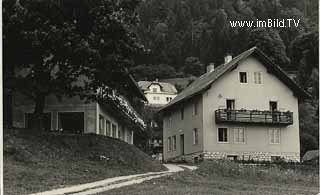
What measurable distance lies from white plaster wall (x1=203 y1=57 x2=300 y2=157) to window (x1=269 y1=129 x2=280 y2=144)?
29cm

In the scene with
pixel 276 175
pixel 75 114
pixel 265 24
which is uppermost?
pixel 265 24

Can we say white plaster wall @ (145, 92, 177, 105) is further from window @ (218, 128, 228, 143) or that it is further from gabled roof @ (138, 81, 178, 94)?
window @ (218, 128, 228, 143)

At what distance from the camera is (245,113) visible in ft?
175

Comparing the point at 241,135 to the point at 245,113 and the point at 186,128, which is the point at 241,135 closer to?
the point at 245,113

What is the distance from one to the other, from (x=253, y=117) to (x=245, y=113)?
808 mm

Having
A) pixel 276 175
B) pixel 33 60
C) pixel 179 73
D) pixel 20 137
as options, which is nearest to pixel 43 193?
pixel 20 137

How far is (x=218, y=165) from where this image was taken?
95.0ft

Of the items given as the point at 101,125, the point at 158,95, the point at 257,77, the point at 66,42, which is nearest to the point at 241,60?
the point at 257,77

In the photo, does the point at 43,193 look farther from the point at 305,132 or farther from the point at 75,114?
the point at 305,132

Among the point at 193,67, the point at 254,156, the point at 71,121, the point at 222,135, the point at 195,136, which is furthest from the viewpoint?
the point at 193,67

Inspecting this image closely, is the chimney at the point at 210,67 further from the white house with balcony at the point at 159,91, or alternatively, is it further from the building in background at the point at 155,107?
the white house with balcony at the point at 159,91

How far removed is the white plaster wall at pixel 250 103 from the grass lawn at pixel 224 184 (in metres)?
18.9

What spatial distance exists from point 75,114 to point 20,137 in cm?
1151

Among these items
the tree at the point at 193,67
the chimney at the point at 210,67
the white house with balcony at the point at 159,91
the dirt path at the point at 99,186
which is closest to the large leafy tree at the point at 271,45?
the chimney at the point at 210,67
